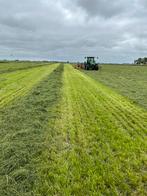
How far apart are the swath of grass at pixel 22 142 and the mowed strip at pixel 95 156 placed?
0.61ft

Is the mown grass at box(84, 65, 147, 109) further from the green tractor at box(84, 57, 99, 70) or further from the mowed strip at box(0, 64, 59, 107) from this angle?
the green tractor at box(84, 57, 99, 70)

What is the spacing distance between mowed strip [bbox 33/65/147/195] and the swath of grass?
0.18 meters

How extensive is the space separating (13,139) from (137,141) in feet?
9.10

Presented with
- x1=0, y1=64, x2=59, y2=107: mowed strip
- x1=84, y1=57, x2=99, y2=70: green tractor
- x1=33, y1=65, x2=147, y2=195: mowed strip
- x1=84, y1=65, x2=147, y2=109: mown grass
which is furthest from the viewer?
x1=84, y1=57, x2=99, y2=70: green tractor

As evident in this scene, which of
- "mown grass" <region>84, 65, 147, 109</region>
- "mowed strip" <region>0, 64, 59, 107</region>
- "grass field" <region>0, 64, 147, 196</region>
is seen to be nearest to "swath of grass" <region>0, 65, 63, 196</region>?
"grass field" <region>0, 64, 147, 196</region>

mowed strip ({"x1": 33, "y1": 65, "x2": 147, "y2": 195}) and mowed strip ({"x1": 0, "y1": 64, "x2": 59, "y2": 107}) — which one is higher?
mowed strip ({"x1": 0, "y1": 64, "x2": 59, "y2": 107})

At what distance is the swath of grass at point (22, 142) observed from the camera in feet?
12.6

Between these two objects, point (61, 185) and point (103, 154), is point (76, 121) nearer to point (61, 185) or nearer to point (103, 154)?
point (103, 154)

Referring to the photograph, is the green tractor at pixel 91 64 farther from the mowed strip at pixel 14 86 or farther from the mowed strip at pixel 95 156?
the mowed strip at pixel 95 156

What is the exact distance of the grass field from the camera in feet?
12.4

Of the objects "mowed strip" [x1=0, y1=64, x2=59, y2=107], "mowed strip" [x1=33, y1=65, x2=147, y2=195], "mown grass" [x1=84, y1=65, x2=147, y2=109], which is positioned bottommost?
"mown grass" [x1=84, y1=65, x2=147, y2=109]

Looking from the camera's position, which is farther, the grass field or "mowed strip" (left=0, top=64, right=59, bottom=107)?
"mowed strip" (left=0, top=64, right=59, bottom=107)

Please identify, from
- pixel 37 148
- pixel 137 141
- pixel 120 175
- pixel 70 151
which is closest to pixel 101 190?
pixel 120 175

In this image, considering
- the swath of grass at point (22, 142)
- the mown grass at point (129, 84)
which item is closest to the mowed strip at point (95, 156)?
the swath of grass at point (22, 142)
